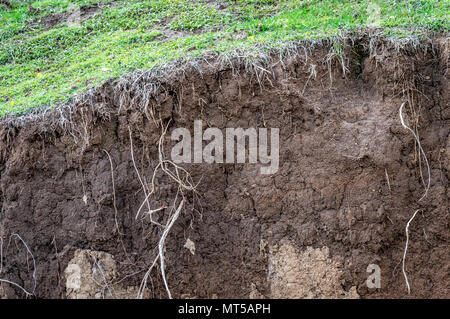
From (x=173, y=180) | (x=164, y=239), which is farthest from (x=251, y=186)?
(x=164, y=239)

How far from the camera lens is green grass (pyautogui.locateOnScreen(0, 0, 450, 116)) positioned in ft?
16.3

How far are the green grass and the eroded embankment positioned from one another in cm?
39

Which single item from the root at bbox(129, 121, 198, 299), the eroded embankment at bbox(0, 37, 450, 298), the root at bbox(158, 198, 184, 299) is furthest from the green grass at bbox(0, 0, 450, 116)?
the root at bbox(158, 198, 184, 299)

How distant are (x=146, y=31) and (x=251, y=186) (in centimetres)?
295

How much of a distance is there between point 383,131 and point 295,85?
0.90 m

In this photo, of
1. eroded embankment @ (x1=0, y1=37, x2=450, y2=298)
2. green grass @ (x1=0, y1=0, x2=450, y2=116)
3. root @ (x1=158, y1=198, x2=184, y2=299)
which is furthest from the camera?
green grass @ (x1=0, y1=0, x2=450, y2=116)

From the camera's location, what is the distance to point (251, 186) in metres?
4.51

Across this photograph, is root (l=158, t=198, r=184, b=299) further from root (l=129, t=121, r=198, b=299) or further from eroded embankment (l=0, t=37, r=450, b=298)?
eroded embankment (l=0, t=37, r=450, b=298)

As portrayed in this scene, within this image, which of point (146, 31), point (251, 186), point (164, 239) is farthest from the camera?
point (146, 31)

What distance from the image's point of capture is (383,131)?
14.4 feet

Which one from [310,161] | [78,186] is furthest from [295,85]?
[78,186]

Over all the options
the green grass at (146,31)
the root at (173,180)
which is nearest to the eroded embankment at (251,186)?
the root at (173,180)

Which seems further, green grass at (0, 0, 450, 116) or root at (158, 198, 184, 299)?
green grass at (0, 0, 450, 116)

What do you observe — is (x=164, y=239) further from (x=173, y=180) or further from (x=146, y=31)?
(x=146, y=31)
